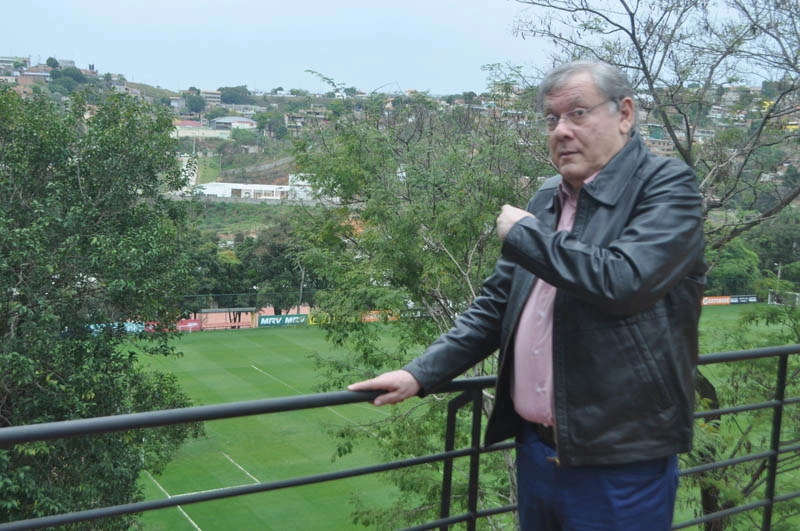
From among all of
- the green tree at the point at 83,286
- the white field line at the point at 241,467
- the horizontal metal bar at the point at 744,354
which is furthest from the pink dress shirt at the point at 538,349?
the white field line at the point at 241,467

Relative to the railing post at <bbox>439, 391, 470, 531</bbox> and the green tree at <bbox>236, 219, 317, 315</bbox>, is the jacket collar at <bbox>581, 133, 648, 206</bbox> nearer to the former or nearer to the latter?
the railing post at <bbox>439, 391, 470, 531</bbox>

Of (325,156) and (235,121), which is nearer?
(325,156)

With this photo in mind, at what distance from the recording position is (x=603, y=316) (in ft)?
5.53

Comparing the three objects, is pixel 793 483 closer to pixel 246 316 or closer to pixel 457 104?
pixel 457 104

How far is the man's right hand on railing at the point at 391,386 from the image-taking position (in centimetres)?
199

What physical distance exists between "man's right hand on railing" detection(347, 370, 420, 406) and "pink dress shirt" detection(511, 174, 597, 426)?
257mm

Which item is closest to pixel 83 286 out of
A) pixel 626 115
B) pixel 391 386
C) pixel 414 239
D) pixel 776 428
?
pixel 414 239

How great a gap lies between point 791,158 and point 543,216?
10.6 m

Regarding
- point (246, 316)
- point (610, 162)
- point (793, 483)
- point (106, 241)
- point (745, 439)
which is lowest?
point (246, 316)

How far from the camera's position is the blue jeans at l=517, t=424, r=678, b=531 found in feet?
5.72

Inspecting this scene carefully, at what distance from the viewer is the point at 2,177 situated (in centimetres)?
1212

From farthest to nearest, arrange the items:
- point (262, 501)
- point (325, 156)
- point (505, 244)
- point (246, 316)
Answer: point (246, 316) → point (262, 501) → point (325, 156) → point (505, 244)

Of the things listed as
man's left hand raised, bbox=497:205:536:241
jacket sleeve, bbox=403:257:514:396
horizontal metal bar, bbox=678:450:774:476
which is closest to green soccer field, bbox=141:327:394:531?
horizontal metal bar, bbox=678:450:774:476

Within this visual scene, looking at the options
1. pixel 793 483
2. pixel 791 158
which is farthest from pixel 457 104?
pixel 793 483
